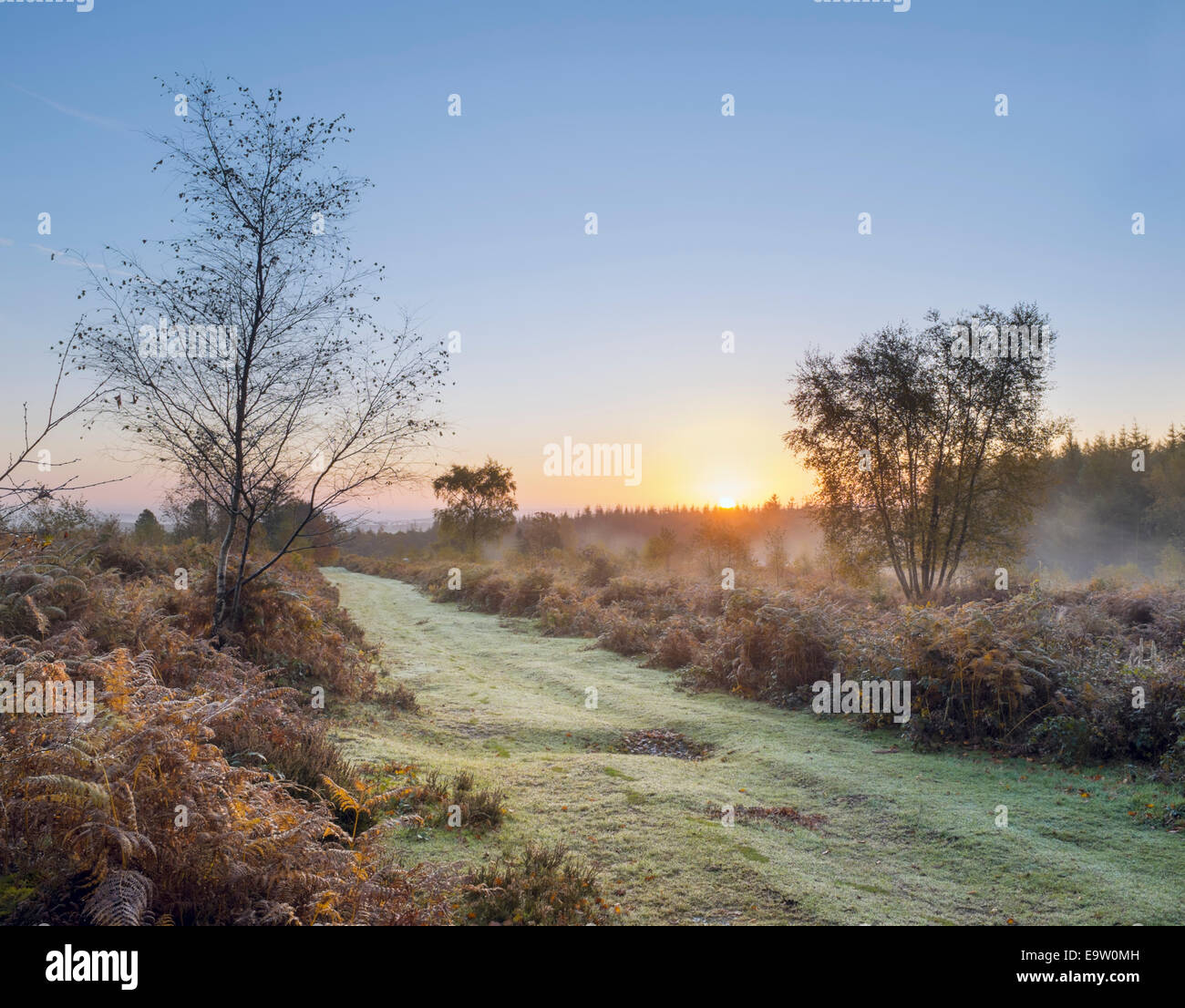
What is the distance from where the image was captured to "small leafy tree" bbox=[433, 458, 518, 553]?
51094mm

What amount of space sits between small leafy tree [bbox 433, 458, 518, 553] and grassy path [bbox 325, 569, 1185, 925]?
134 ft

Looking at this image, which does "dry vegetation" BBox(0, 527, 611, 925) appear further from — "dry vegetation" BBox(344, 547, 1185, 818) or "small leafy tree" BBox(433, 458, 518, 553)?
"small leafy tree" BBox(433, 458, 518, 553)

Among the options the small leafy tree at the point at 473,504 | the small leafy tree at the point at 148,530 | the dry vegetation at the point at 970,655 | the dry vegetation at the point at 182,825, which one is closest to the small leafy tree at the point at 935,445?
the dry vegetation at the point at 970,655

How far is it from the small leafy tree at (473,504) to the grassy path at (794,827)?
1603 inches

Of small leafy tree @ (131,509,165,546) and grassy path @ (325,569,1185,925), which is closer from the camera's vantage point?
grassy path @ (325,569,1185,925)

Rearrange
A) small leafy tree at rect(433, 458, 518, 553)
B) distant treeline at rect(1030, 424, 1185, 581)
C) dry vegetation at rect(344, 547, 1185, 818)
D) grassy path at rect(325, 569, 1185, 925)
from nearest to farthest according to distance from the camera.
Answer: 1. grassy path at rect(325, 569, 1185, 925)
2. dry vegetation at rect(344, 547, 1185, 818)
3. distant treeline at rect(1030, 424, 1185, 581)
4. small leafy tree at rect(433, 458, 518, 553)

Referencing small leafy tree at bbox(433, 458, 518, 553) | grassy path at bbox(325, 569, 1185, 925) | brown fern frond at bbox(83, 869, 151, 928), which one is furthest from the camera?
small leafy tree at bbox(433, 458, 518, 553)

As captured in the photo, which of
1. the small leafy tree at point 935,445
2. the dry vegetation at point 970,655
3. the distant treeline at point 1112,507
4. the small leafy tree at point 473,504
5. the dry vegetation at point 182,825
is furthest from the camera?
the small leafy tree at point 473,504

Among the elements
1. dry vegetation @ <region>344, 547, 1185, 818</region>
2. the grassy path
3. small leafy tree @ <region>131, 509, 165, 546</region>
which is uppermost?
small leafy tree @ <region>131, 509, 165, 546</region>

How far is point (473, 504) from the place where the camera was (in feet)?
169

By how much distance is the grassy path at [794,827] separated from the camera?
14.2 ft

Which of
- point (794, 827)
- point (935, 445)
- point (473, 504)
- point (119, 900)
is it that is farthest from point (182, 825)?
point (473, 504)

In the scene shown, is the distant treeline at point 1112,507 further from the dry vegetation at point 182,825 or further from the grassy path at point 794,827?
the dry vegetation at point 182,825

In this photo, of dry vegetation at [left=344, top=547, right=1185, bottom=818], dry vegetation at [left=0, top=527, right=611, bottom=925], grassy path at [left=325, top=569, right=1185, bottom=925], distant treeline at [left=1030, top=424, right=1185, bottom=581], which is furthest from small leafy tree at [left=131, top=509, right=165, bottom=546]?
distant treeline at [left=1030, top=424, right=1185, bottom=581]
